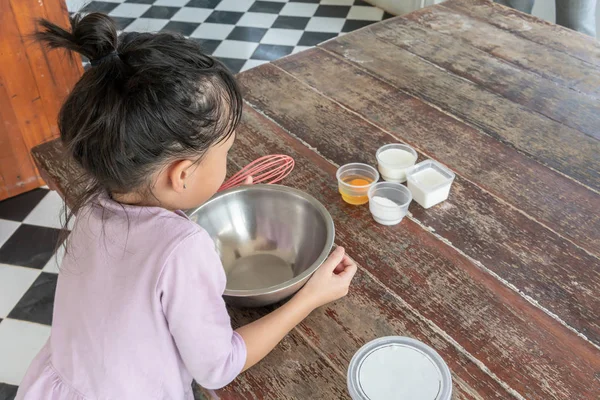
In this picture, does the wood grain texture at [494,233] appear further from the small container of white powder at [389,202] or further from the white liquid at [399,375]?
the white liquid at [399,375]

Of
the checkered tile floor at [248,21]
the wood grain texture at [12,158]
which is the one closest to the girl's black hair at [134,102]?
the wood grain texture at [12,158]

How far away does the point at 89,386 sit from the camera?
0.96 meters

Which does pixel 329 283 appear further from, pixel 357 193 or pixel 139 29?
pixel 139 29

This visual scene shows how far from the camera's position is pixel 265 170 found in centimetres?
139

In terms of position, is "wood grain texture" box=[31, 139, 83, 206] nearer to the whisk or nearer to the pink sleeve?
the whisk

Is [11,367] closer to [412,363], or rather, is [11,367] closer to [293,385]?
[293,385]

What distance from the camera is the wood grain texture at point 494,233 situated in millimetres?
1041

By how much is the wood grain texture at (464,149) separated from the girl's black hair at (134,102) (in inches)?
27.2

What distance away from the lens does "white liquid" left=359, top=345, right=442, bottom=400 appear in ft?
2.81

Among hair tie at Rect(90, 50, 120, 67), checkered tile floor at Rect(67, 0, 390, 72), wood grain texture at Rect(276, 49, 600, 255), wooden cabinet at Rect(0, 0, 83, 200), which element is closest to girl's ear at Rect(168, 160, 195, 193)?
hair tie at Rect(90, 50, 120, 67)

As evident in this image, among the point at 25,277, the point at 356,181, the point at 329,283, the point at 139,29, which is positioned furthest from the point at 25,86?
the point at 329,283

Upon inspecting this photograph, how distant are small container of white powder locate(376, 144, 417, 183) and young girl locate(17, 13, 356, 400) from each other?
0.42 metres

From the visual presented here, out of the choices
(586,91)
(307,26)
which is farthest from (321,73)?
(307,26)

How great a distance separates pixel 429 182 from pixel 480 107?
1.33 ft
